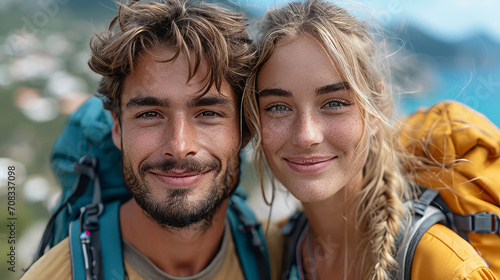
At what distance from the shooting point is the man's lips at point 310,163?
1929 millimetres

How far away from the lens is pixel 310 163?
76.4 inches

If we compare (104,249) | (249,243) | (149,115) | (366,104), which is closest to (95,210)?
(104,249)

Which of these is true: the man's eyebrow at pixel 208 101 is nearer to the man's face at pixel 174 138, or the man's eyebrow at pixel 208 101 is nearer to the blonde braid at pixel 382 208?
the man's face at pixel 174 138

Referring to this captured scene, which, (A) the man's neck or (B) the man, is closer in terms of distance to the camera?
(B) the man

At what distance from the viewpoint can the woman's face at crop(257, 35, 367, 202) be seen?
1858 mm

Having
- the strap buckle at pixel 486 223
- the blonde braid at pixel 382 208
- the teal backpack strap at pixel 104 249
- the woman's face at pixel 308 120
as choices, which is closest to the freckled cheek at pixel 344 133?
the woman's face at pixel 308 120

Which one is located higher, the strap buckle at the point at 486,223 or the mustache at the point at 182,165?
the mustache at the point at 182,165

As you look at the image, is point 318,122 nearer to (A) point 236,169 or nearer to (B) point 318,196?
(B) point 318,196

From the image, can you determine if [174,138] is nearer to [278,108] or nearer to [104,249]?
[278,108]

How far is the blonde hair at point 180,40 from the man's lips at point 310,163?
448 millimetres

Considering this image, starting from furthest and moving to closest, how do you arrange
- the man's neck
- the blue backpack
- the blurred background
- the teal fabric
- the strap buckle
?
1. the blurred background
2. the teal fabric
3. the man's neck
4. the blue backpack
5. the strap buckle

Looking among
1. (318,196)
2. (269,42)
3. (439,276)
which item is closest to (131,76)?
(269,42)

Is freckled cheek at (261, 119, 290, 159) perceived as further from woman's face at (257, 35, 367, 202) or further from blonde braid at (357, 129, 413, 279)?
blonde braid at (357, 129, 413, 279)

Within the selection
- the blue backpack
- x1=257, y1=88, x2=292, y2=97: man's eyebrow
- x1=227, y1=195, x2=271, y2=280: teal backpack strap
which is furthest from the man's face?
x1=227, y1=195, x2=271, y2=280: teal backpack strap
